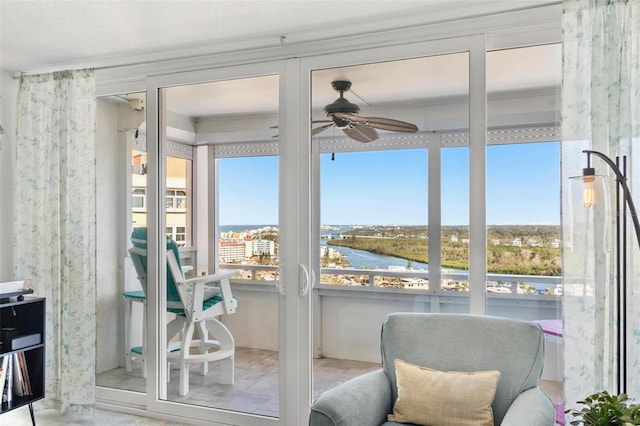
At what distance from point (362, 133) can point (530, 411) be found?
1.70m

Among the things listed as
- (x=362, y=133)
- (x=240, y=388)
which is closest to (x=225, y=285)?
(x=240, y=388)

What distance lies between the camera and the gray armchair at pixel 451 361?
202 cm

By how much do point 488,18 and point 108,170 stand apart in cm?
280

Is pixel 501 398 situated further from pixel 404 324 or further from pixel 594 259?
pixel 594 259

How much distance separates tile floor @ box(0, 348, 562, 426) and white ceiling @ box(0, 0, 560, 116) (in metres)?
1.61

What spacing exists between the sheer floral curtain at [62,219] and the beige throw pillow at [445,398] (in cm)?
237

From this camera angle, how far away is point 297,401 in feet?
9.93

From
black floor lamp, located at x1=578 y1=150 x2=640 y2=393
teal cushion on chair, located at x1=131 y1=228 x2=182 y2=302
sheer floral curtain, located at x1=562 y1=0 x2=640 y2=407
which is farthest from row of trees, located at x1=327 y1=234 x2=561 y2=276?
teal cushion on chair, located at x1=131 y1=228 x2=182 y2=302

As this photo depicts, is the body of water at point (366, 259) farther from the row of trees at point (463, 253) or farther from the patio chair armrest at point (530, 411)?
the patio chair armrest at point (530, 411)

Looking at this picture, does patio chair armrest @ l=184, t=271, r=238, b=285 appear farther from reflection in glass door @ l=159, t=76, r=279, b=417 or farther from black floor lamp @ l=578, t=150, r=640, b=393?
black floor lamp @ l=578, t=150, r=640, b=393

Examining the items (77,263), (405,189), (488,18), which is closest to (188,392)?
(77,263)

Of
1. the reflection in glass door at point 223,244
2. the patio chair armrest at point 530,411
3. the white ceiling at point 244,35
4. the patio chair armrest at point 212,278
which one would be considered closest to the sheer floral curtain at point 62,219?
the white ceiling at point 244,35

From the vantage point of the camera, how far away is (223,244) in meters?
3.22

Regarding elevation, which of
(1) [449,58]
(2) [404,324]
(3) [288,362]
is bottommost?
(3) [288,362]
